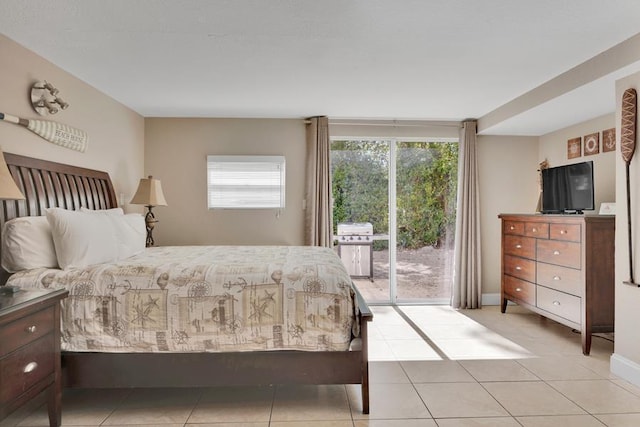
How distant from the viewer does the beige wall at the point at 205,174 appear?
4492 mm

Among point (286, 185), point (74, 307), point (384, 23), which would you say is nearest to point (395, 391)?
point (74, 307)

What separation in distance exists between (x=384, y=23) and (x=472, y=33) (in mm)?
598

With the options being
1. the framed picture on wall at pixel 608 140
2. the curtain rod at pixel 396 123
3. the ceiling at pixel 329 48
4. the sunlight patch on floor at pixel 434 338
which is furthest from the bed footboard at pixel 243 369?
the framed picture on wall at pixel 608 140

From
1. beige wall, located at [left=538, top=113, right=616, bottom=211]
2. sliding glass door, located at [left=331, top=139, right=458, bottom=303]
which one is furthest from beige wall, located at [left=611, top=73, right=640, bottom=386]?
sliding glass door, located at [left=331, top=139, right=458, bottom=303]

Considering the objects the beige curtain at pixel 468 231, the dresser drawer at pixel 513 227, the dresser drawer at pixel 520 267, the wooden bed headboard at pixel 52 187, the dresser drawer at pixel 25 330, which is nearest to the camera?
the dresser drawer at pixel 25 330

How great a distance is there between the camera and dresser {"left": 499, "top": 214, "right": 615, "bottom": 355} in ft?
10.1

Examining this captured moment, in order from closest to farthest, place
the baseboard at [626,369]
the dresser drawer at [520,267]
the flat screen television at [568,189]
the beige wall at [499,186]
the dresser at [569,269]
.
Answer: the baseboard at [626,369]
the dresser at [569,269]
the flat screen television at [568,189]
the dresser drawer at [520,267]
the beige wall at [499,186]

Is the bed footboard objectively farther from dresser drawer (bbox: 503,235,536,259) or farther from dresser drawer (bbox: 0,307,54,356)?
dresser drawer (bbox: 503,235,536,259)

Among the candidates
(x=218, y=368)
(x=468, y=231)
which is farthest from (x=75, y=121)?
(x=468, y=231)

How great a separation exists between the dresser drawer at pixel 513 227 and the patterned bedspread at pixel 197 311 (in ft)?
8.78

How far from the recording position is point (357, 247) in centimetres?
480

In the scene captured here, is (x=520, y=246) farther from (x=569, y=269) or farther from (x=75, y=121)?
(x=75, y=121)

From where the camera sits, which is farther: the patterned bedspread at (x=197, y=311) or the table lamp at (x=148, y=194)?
the table lamp at (x=148, y=194)

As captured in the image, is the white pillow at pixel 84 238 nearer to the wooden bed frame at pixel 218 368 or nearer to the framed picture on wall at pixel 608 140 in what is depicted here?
the wooden bed frame at pixel 218 368
